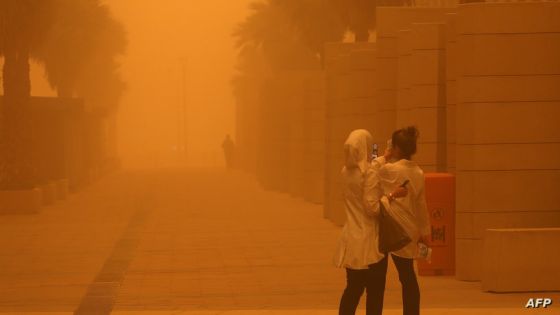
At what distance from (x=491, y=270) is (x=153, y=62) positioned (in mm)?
148685

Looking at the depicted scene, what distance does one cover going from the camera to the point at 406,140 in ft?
32.3

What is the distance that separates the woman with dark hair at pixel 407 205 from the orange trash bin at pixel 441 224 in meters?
5.39

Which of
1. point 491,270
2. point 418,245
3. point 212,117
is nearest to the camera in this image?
point 418,245

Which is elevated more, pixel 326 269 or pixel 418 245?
pixel 418 245

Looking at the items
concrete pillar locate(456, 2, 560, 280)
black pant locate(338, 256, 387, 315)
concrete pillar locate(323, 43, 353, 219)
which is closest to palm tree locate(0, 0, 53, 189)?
concrete pillar locate(323, 43, 353, 219)

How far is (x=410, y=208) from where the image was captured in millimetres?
9836

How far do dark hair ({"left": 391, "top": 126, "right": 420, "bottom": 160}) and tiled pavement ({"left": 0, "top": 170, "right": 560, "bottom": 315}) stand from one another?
2524mm

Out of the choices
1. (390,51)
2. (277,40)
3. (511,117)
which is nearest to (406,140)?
(511,117)

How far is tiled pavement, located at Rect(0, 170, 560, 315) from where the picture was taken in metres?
12.9

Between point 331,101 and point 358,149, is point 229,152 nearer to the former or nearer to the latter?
point 331,101

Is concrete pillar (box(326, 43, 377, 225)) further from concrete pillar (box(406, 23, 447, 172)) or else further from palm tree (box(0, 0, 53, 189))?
palm tree (box(0, 0, 53, 189))

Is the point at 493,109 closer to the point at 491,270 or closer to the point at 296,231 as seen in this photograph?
the point at 491,270

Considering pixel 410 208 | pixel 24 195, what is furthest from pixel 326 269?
pixel 24 195

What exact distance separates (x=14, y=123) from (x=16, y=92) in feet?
→ 2.44
